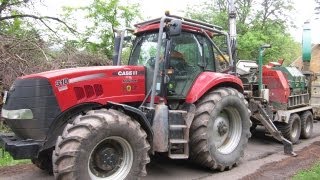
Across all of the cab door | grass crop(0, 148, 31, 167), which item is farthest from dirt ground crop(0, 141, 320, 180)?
the cab door

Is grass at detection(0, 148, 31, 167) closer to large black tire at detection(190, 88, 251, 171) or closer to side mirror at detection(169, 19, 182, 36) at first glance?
large black tire at detection(190, 88, 251, 171)

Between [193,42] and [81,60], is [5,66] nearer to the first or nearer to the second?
[81,60]

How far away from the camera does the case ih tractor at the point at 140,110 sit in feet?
17.0

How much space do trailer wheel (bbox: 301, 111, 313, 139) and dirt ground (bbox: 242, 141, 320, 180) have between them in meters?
1.68

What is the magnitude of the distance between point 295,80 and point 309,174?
4.41 m

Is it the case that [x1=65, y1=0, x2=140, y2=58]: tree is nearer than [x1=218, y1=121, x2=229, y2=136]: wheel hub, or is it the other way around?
[x1=218, y1=121, x2=229, y2=136]: wheel hub

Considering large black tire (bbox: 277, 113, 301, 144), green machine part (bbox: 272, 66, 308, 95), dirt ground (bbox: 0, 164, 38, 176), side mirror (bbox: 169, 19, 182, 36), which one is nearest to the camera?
side mirror (bbox: 169, 19, 182, 36)

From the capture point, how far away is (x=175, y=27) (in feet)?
19.8

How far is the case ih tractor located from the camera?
5180mm

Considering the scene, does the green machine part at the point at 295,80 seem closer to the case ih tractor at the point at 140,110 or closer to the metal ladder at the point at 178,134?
the case ih tractor at the point at 140,110

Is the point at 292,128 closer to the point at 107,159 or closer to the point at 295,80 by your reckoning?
the point at 295,80

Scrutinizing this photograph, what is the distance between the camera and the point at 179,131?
6.36m

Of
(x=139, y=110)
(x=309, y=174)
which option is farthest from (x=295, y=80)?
(x=139, y=110)

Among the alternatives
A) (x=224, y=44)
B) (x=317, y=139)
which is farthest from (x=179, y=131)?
(x=317, y=139)
